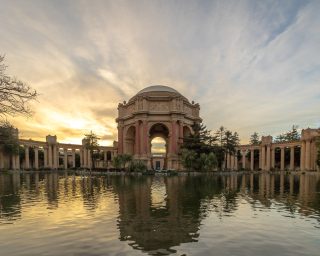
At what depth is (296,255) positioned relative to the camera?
7.90 m

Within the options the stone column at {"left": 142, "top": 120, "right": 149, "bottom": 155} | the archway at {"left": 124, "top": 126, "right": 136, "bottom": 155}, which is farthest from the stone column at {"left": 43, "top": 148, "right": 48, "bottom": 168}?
the stone column at {"left": 142, "top": 120, "right": 149, "bottom": 155}

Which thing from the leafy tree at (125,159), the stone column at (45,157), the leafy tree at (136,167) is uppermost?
the leafy tree at (125,159)

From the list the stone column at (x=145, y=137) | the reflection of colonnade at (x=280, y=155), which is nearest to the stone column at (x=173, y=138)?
the stone column at (x=145, y=137)

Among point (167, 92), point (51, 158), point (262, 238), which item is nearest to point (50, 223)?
point (262, 238)

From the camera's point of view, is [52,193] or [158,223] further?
[52,193]

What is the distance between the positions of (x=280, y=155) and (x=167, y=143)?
131 feet

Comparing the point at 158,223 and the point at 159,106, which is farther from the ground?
the point at 159,106

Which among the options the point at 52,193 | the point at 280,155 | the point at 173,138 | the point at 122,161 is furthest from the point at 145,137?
the point at 280,155

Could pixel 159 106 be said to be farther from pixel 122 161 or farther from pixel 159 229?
pixel 159 229

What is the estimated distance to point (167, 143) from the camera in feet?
268

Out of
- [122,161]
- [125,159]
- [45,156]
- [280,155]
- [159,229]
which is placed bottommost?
[45,156]

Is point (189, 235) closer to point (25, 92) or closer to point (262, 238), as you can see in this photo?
point (262, 238)

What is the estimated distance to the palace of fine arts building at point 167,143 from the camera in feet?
228

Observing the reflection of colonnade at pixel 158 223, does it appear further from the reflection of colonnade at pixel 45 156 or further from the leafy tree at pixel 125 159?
the reflection of colonnade at pixel 45 156
